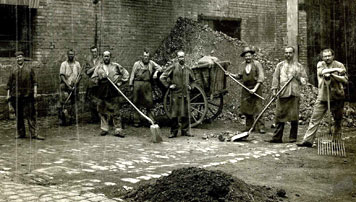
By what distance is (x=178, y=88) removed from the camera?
34.3ft

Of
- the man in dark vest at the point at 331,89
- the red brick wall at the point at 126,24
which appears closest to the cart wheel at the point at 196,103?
the man in dark vest at the point at 331,89

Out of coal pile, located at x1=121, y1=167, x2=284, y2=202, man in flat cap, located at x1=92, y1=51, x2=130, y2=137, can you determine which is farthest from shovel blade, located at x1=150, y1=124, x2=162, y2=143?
coal pile, located at x1=121, y1=167, x2=284, y2=202

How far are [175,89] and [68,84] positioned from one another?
3062 millimetres

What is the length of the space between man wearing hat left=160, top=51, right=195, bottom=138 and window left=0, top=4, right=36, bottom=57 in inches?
178

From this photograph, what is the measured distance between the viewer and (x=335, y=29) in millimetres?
16891

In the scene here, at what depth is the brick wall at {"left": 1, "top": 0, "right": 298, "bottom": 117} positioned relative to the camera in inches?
505

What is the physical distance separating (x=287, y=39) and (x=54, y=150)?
1106cm

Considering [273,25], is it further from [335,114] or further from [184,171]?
[184,171]

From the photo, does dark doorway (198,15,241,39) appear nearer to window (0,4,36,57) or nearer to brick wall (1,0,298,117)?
brick wall (1,0,298,117)

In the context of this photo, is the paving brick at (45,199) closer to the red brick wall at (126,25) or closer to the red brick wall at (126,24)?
the red brick wall at (126,25)

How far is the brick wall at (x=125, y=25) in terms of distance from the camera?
1283 centimetres

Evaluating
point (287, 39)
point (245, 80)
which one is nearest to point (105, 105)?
point (245, 80)

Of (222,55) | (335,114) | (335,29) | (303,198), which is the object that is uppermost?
(335,29)

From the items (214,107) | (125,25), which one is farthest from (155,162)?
(125,25)
